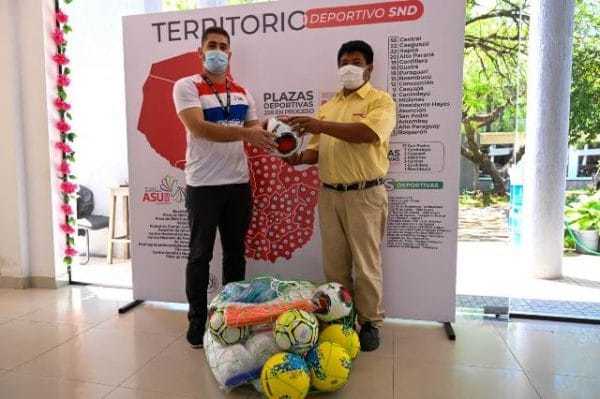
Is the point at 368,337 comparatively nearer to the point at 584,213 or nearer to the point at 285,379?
the point at 285,379

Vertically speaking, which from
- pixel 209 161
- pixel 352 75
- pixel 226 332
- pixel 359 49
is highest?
pixel 359 49

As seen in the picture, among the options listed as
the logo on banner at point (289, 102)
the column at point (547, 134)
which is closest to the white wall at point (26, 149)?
the logo on banner at point (289, 102)

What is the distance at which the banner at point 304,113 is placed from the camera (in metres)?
2.50

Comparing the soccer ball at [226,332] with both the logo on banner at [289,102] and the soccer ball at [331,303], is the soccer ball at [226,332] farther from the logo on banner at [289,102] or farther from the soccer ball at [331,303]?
the logo on banner at [289,102]

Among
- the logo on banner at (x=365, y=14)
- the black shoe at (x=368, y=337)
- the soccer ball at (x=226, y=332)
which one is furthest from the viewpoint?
the logo on banner at (x=365, y=14)

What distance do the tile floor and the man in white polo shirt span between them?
36 cm

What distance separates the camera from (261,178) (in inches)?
109


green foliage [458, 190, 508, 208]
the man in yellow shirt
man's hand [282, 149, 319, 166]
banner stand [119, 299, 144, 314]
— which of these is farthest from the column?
banner stand [119, 299, 144, 314]

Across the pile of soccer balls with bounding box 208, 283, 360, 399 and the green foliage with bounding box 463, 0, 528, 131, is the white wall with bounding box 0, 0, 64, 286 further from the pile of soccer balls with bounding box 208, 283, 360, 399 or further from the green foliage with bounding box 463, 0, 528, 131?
the green foliage with bounding box 463, 0, 528, 131

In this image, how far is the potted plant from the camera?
11.7 ft

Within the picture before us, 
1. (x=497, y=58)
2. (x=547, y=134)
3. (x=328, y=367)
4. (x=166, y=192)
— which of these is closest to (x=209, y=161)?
(x=166, y=192)

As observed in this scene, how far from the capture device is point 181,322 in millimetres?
2787

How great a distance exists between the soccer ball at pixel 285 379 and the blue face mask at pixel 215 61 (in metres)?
1.44

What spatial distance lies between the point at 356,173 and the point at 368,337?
85 centimetres
